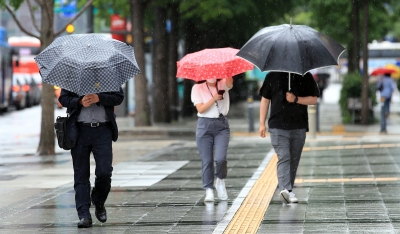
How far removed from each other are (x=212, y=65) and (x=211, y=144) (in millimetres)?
A: 937

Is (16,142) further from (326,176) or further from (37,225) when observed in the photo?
(37,225)

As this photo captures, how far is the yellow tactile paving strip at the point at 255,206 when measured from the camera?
8039 mm

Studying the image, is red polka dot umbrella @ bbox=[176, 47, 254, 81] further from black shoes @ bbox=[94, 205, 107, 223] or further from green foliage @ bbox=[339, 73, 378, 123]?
green foliage @ bbox=[339, 73, 378, 123]

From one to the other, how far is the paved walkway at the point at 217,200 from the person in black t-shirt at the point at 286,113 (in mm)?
439

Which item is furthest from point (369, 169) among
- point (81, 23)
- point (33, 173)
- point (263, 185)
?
point (81, 23)

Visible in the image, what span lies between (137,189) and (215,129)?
2.00 metres

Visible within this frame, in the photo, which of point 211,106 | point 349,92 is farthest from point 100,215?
point 349,92

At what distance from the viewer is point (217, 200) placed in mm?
9945

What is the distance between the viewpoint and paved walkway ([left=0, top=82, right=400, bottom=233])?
8.25m

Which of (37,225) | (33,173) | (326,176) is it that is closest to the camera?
(37,225)

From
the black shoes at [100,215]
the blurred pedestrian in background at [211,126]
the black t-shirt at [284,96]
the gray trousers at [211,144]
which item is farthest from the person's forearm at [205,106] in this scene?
the black shoes at [100,215]

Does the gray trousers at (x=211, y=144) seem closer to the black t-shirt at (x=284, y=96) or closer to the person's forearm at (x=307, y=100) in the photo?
the black t-shirt at (x=284, y=96)

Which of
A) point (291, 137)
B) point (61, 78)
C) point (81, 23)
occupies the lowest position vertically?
point (291, 137)

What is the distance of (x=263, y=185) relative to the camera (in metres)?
11.2
